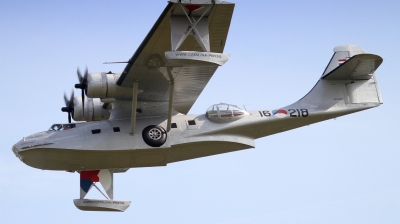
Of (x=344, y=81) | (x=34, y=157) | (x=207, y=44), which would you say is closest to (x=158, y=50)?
(x=207, y=44)

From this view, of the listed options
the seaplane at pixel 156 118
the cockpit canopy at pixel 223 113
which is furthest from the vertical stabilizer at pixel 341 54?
the cockpit canopy at pixel 223 113

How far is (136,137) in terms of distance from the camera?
19250mm

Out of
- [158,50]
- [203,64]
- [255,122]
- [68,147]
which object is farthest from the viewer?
[255,122]

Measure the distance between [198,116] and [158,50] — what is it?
3.57 m

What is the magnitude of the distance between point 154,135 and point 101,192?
315cm

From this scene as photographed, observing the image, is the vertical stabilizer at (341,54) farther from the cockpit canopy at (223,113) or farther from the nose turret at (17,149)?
the nose turret at (17,149)

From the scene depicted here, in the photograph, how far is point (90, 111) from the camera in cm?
2125

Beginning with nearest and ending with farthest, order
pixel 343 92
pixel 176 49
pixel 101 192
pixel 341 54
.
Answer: pixel 176 49
pixel 343 92
pixel 101 192
pixel 341 54

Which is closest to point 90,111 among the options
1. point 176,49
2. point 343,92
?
point 176,49

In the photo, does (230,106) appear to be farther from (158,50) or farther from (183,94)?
(158,50)

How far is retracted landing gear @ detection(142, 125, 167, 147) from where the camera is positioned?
63.0ft

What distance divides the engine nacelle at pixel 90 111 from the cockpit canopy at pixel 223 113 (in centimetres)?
347

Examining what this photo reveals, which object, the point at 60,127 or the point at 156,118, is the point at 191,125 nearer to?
the point at 156,118

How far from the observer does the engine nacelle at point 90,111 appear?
69.6 feet
